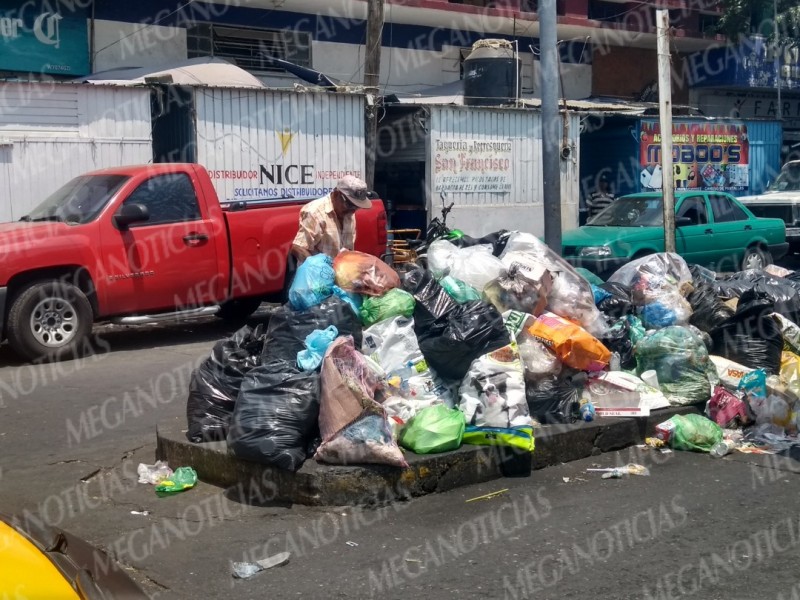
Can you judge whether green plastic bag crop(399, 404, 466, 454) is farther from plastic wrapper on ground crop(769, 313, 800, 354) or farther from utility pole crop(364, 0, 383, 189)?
utility pole crop(364, 0, 383, 189)

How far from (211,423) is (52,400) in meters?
2.51

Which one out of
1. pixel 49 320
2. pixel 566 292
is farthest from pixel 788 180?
pixel 49 320

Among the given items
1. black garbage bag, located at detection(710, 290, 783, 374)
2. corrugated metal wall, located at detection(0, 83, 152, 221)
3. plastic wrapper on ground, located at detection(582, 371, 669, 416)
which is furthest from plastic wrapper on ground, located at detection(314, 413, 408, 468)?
corrugated metal wall, located at detection(0, 83, 152, 221)

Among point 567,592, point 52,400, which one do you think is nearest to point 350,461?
point 567,592

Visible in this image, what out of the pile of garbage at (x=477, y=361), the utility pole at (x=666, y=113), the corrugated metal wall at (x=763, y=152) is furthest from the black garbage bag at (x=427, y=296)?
the corrugated metal wall at (x=763, y=152)

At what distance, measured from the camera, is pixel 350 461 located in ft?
17.7

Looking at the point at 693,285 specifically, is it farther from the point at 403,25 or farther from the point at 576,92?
the point at 576,92

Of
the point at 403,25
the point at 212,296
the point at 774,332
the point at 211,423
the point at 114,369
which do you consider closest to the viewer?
the point at 211,423

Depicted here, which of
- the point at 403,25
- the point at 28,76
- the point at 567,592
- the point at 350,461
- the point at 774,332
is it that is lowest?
the point at 567,592

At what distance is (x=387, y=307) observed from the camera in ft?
21.8

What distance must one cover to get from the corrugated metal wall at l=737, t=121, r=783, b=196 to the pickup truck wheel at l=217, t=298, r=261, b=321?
1523 centimetres

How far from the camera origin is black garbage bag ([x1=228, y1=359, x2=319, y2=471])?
5348 millimetres

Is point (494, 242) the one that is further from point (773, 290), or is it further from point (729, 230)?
point (729, 230)

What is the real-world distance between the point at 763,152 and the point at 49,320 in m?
18.9
